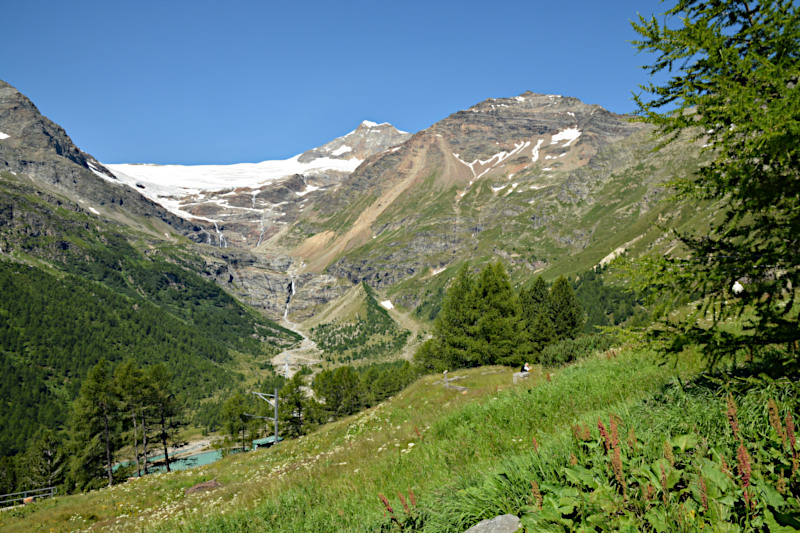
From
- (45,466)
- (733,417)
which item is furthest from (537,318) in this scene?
(45,466)

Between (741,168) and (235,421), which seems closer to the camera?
(741,168)

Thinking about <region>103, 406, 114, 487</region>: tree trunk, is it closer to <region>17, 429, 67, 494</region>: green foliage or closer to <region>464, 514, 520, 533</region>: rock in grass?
<region>17, 429, 67, 494</region>: green foliage

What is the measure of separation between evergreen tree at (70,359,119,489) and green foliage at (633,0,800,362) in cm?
5884

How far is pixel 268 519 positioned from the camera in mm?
7652

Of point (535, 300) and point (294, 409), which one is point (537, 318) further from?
point (294, 409)

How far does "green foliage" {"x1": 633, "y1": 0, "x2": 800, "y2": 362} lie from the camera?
6.39 m

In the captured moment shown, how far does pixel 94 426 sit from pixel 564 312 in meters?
65.7

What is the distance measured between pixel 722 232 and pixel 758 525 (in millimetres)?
6411

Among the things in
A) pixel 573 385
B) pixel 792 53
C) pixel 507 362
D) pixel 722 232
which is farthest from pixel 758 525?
pixel 507 362

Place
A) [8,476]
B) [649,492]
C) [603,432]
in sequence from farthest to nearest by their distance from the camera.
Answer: [8,476] < [603,432] < [649,492]

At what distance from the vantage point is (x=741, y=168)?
271 inches

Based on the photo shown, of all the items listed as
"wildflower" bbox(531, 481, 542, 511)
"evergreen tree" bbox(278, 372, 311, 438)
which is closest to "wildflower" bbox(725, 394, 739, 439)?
"wildflower" bbox(531, 481, 542, 511)

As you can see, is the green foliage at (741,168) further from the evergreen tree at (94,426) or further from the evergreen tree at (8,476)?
the evergreen tree at (8,476)

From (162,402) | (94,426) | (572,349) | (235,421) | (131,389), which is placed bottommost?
(235,421)
